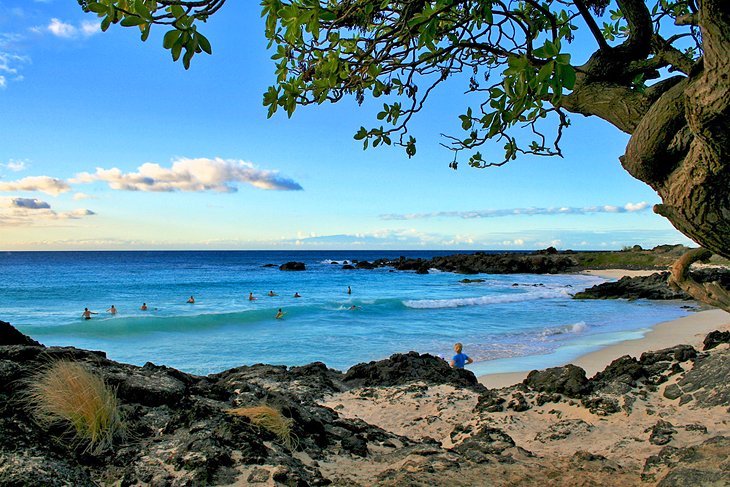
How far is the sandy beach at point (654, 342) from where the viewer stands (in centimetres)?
1138

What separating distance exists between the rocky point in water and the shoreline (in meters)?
2.81

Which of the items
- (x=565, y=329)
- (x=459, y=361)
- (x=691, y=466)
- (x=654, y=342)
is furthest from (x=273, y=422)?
(x=565, y=329)

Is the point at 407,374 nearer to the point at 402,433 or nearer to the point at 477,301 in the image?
the point at 402,433

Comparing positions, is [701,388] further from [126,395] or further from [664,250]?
[664,250]

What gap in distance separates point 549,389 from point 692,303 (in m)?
22.4

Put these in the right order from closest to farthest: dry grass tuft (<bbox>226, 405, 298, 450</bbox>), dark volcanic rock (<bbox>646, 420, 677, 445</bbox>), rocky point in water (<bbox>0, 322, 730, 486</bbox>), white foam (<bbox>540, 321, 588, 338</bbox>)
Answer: rocky point in water (<bbox>0, 322, 730, 486</bbox>)
dry grass tuft (<bbox>226, 405, 298, 450</bbox>)
dark volcanic rock (<bbox>646, 420, 677, 445</bbox>)
white foam (<bbox>540, 321, 588, 338</bbox>)

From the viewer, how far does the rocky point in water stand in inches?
147

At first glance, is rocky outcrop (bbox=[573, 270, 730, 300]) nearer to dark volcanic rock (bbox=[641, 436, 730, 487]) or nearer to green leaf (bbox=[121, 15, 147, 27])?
dark volcanic rock (bbox=[641, 436, 730, 487])

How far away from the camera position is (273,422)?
4.71 metres

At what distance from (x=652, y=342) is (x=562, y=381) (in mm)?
9039

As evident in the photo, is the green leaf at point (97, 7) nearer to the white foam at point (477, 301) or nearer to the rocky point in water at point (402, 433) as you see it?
the rocky point in water at point (402, 433)

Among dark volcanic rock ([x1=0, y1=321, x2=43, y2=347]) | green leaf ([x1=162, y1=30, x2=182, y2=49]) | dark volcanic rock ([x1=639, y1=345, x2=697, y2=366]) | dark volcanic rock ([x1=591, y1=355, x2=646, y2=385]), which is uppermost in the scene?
green leaf ([x1=162, y1=30, x2=182, y2=49])

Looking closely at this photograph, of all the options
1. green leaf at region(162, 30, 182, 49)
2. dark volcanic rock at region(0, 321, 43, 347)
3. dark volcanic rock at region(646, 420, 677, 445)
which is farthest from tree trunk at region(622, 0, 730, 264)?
dark volcanic rock at region(0, 321, 43, 347)

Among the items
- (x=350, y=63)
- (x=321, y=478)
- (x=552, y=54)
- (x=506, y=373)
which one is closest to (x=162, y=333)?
(x=506, y=373)
